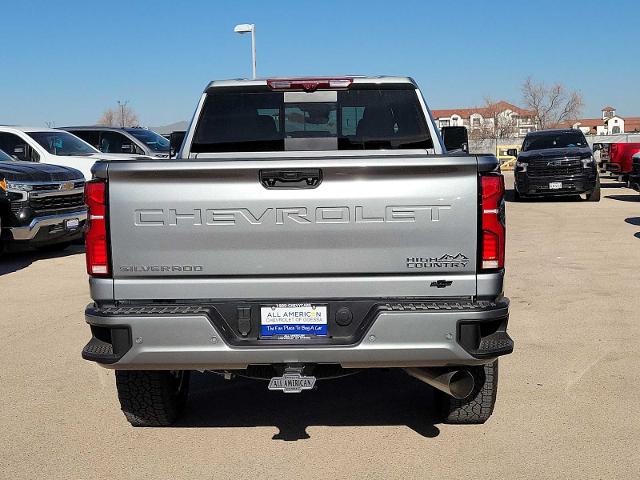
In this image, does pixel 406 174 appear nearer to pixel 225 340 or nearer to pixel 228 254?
pixel 228 254

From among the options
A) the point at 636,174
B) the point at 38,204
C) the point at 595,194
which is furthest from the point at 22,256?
the point at 595,194

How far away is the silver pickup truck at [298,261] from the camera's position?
12.3 feet

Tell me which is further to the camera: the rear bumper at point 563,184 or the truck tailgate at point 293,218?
the rear bumper at point 563,184

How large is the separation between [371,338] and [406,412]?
1355 mm

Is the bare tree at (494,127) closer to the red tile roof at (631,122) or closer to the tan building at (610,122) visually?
the tan building at (610,122)

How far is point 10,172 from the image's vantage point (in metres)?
11.6

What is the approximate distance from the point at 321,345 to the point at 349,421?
1.17 metres

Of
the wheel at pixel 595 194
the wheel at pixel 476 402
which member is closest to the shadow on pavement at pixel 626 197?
the wheel at pixel 595 194

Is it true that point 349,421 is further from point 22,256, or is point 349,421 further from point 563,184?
point 563,184

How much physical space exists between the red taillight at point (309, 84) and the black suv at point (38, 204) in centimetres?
714

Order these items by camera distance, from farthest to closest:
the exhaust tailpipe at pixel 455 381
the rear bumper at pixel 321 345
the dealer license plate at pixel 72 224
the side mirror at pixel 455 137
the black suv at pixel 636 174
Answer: the black suv at pixel 636 174, the dealer license plate at pixel 72 224, the side mirror at pixel 455 137, the exhaust tailpipe at pixel 455 381, the rear bumper at pixel 321 345

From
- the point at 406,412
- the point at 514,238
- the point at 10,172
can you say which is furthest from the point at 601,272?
the point at 10,172

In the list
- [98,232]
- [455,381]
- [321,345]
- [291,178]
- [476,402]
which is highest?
[291,178]

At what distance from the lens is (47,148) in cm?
1508
